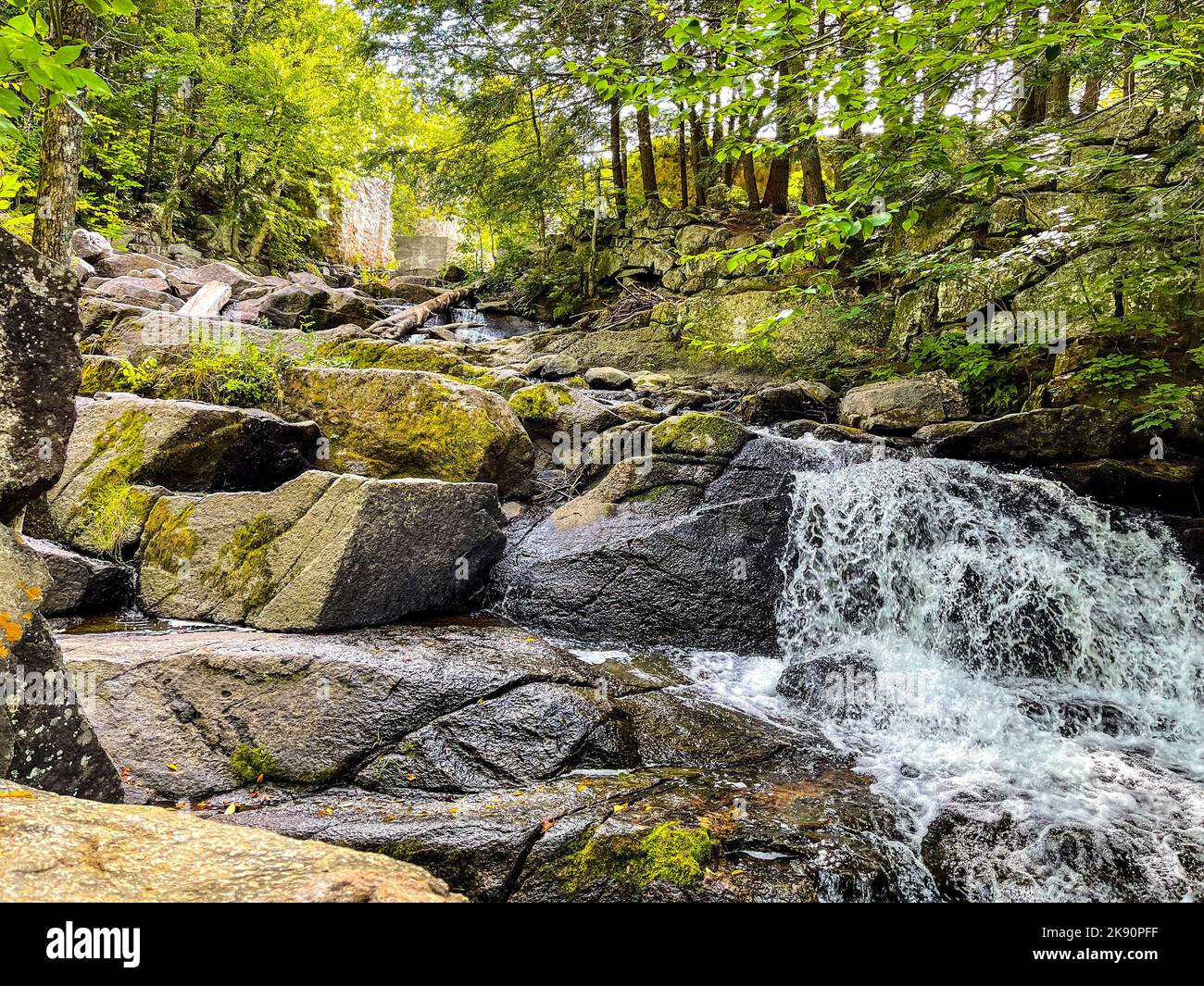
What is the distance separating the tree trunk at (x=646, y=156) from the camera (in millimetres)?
17031

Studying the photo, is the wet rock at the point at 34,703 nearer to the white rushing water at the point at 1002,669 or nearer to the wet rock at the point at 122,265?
the white rushing water at the point at 1002,669

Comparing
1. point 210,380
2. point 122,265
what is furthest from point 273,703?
point 122,265

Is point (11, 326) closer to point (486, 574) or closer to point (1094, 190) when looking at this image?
point (486, 574)

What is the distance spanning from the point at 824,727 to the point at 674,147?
21103mm

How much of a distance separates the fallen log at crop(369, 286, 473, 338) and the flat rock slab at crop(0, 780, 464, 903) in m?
14.3

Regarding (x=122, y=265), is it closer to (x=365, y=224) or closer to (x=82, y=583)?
Result: (x=82, y=583)

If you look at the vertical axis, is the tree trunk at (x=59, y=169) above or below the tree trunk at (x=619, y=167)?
below

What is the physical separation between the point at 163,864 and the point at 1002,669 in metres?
6.54

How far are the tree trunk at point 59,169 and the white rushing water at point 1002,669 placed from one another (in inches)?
292

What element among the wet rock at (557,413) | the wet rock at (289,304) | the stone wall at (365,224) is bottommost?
the wet rock at (557,413)

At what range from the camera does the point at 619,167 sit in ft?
63.4

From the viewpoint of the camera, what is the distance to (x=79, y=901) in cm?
151

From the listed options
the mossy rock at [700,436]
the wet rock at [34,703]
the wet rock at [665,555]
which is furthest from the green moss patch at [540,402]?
the wet rock at [34,703]

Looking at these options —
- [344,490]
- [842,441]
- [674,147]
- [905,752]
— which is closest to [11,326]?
[344,490]
